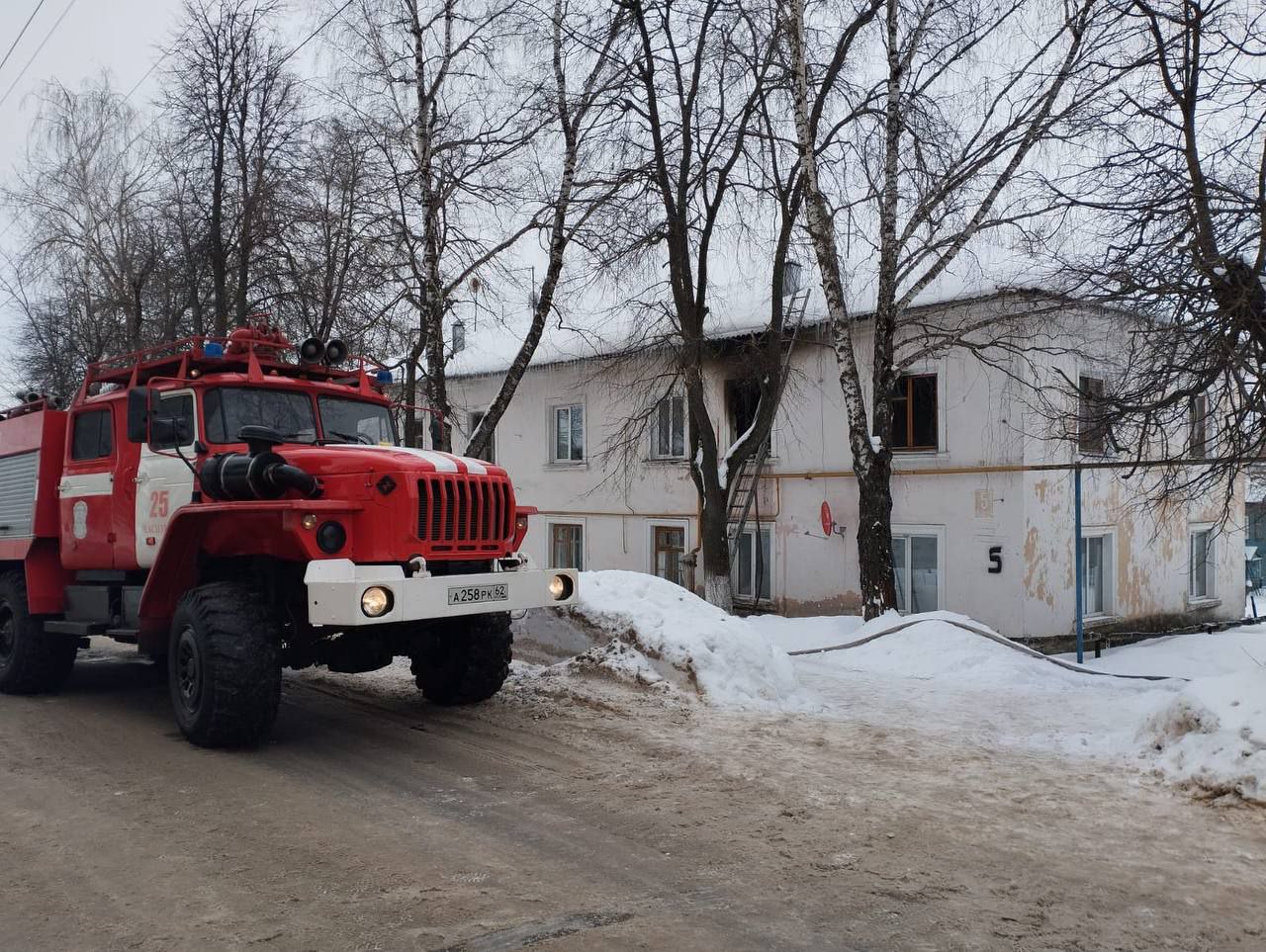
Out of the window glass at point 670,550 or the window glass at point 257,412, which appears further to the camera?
the window glass at point 670,550

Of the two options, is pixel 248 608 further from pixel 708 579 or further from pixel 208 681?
pixel 708 579

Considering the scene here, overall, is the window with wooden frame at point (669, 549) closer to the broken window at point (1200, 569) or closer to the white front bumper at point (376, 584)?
the broken window at point (1200, 569)

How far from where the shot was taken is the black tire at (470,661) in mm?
8000

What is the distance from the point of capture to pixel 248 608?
6590 mm

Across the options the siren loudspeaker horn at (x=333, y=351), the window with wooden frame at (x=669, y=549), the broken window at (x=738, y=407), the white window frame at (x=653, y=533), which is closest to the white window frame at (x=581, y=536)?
the white window frame at (x=653, y=533)

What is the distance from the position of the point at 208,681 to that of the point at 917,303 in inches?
449

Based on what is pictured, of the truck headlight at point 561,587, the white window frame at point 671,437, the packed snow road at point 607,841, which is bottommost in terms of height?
the packed snow road at point 607,841

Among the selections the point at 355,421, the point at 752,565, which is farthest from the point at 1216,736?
the point at 752,565

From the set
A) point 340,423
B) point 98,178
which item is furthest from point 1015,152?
point 98,178

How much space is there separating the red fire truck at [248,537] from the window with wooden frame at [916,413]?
8968mm

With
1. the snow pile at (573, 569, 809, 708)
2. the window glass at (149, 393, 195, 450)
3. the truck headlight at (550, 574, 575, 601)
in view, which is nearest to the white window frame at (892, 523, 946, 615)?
the snow pile at (573, 569, 809, 708)

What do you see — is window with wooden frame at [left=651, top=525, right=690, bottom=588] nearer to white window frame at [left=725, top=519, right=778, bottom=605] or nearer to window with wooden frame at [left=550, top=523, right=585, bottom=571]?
white window frame at [left=725, top=519, right=778, bottom=605]

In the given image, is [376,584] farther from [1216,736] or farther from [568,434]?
Result: [568,434]

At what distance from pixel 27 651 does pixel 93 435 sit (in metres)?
2.02
